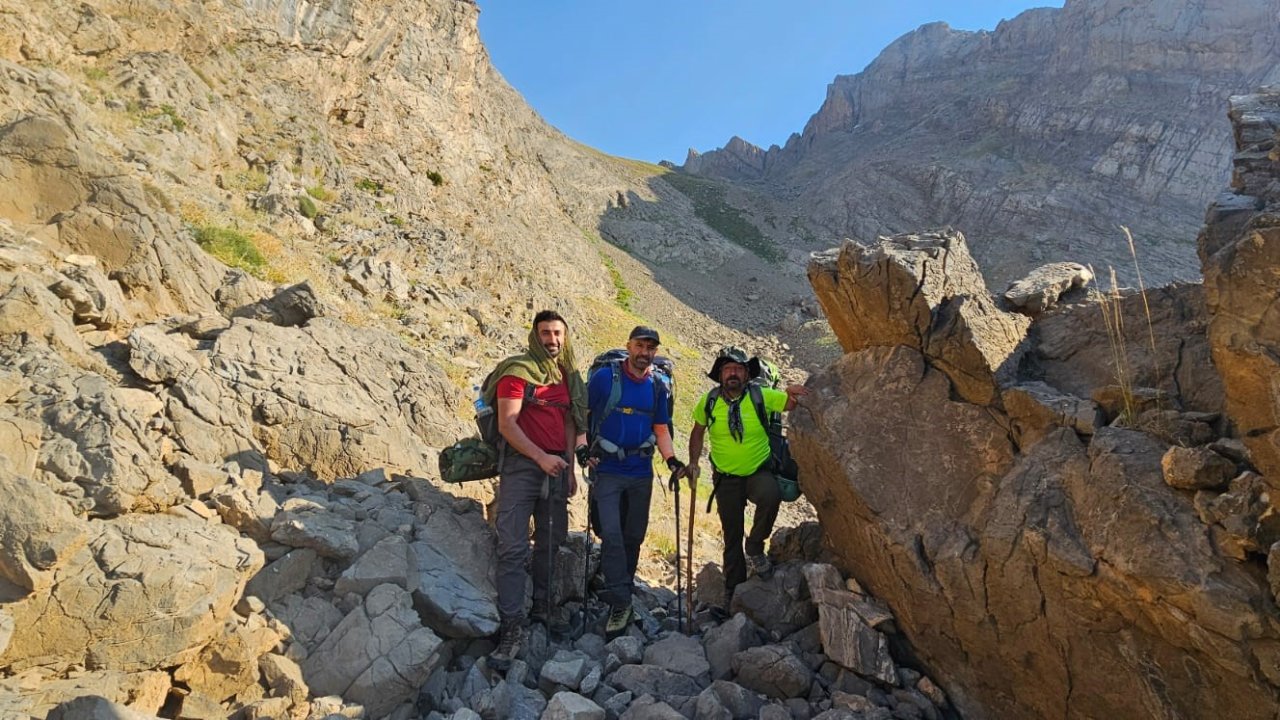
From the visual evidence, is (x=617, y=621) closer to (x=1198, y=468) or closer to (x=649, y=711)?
(x=649, y=711)

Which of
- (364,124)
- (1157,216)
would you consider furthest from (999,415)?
(1157,216)

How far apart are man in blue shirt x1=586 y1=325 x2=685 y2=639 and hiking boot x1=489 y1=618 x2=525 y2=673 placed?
95 cm

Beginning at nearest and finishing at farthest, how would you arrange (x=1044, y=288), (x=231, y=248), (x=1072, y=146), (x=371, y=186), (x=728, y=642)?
1. (x=728, y=642)
2. (x=1044, y=288)
3. (x=231, y=248)
4. (x=371, y=186)
5. (x=1072, y=146)

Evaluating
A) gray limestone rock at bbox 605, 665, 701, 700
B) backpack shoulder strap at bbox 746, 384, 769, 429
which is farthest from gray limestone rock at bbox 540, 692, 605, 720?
backpack shoulder strap at bbox 746, 384, 769, 429

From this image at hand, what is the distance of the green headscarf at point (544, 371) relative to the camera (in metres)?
5.77

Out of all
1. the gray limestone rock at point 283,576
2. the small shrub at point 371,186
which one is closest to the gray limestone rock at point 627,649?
the gray limestone rock at point 283,576

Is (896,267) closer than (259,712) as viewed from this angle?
No

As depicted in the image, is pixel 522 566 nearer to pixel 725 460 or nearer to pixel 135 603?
pixel 725 460

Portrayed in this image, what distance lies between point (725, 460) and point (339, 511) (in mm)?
3499

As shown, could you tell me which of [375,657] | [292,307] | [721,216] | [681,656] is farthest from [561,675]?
[721,216]

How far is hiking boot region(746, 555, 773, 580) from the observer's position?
21.5ft

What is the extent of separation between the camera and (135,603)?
3.97 m

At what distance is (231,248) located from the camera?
40.1 ft

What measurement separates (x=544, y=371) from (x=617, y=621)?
2343 mm
